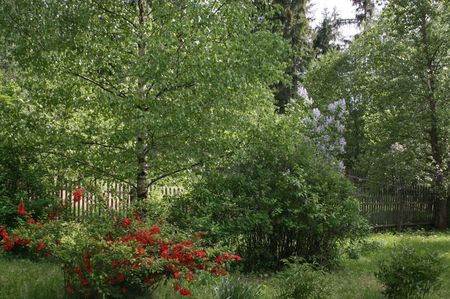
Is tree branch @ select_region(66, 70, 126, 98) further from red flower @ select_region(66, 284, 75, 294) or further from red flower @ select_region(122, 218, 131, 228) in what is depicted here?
red flower @ select_region(66, 284, 75, 294)

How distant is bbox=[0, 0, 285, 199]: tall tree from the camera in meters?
7.01

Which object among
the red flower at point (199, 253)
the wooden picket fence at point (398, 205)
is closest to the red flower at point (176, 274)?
the red flower at point (199, 253)

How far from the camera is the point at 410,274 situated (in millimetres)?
5855

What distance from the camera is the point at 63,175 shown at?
8648 millimetres

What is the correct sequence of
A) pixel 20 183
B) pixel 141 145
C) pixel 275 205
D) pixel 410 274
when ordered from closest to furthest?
pixel 410 274, pixel 141 145, pixel 275 205, pixel 20 183

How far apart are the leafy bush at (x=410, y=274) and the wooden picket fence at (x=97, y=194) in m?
3.92

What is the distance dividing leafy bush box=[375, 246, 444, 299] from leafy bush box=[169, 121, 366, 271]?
6.28ft

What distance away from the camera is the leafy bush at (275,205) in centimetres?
774

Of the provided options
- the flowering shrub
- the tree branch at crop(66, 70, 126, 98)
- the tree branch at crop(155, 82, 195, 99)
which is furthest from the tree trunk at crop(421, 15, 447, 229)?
the flowering shrub

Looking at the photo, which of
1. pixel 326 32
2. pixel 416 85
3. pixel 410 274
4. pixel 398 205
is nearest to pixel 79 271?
pixel 410 274

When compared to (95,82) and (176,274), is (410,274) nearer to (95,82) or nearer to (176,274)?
(176,274)

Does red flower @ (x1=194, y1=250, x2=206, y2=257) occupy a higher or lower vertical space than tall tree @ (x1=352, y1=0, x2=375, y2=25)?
lower

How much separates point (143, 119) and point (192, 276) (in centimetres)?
258

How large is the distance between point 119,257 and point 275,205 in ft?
12.7
